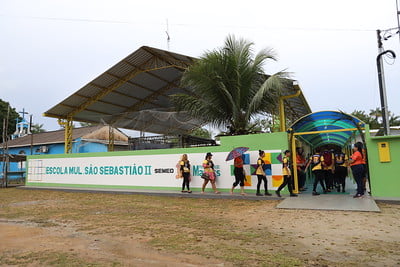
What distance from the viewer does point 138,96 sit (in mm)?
19234

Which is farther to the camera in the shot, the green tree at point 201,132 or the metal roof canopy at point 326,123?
the green tree at point 201,132

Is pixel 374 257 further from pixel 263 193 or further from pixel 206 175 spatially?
pixel 206 175

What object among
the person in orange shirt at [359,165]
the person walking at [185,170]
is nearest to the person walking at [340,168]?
the person in orange shirt at [359,165]

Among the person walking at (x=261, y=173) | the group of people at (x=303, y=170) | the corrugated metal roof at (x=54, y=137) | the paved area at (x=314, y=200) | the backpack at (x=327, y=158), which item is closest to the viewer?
the paved area at (x=314, y=200)

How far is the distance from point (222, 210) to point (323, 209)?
8.28 ft

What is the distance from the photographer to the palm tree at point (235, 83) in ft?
35.9

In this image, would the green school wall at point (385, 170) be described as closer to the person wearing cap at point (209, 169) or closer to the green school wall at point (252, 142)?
the green school wall at point (252, 142)

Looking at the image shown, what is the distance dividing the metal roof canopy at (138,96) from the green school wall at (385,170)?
5.97m

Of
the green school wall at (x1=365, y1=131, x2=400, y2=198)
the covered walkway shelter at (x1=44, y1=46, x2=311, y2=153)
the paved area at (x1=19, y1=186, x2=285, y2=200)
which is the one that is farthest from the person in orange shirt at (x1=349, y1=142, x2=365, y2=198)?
the covered walkway shelter at (x1=44, y1=46, x2=311, y2=153)

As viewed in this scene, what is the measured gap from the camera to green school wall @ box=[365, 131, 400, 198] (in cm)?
817

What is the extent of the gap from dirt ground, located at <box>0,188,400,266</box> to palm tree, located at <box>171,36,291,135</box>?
14.0ft

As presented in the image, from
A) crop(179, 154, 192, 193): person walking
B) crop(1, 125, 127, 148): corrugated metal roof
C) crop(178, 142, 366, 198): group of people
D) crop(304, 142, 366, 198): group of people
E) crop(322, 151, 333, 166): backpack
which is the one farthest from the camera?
crop(1, 125, 127, 148): corrugated metal roof

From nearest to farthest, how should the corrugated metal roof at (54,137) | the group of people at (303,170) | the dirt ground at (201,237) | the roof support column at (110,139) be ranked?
the dirt ground at (201,237)
the group of people at (303,170)
the roof support column at (110,139)
the corrugated metal roof at (54,137)

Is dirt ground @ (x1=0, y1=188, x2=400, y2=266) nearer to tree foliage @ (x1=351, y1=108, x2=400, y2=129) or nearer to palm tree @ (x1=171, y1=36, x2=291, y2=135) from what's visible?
palm tree @ (x1=171, y1=36, x2=291, y2=135)
